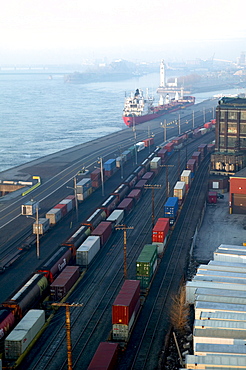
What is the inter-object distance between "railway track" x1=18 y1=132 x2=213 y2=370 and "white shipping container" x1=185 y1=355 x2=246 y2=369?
27.4 ft

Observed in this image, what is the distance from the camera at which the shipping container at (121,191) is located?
82.4 m

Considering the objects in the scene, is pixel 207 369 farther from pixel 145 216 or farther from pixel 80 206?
pixel 80 206

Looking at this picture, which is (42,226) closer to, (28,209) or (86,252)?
(28,209)

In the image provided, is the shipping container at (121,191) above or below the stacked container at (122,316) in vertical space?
above

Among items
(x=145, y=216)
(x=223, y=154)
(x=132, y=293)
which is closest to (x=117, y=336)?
(x=132, y=293)

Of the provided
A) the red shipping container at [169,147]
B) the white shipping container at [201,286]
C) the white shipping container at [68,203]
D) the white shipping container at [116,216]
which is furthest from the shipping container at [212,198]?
the white shipping container at [201,286]

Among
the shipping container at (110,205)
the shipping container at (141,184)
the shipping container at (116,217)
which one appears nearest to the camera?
the shipping container at (116,217)

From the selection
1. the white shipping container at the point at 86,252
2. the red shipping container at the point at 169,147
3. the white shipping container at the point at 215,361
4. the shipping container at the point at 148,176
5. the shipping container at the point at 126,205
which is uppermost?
the red shipping container at the point at 169,147

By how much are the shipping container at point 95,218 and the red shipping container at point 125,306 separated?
22312 mm

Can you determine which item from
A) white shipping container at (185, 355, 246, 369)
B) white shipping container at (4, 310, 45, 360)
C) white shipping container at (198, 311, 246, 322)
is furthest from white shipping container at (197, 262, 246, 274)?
white shipping container at (4, 310, 45, 360)

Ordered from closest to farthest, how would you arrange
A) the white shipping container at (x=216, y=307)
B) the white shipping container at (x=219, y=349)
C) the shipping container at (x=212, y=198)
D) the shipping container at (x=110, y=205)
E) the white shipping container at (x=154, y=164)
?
the white shipping container at (x=219, y=349) → the white shipping container at (x=216, y=307) → the shipping container at (x=110, y=205) → the shipping container at (x=212, y=198) → the white shipping container at (x=154, y=164)

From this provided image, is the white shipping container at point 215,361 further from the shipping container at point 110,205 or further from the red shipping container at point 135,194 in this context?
the red shipping container at point 135,194

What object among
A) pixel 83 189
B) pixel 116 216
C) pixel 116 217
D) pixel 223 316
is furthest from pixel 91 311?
pixel 83 189

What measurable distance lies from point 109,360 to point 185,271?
73.9 ft
